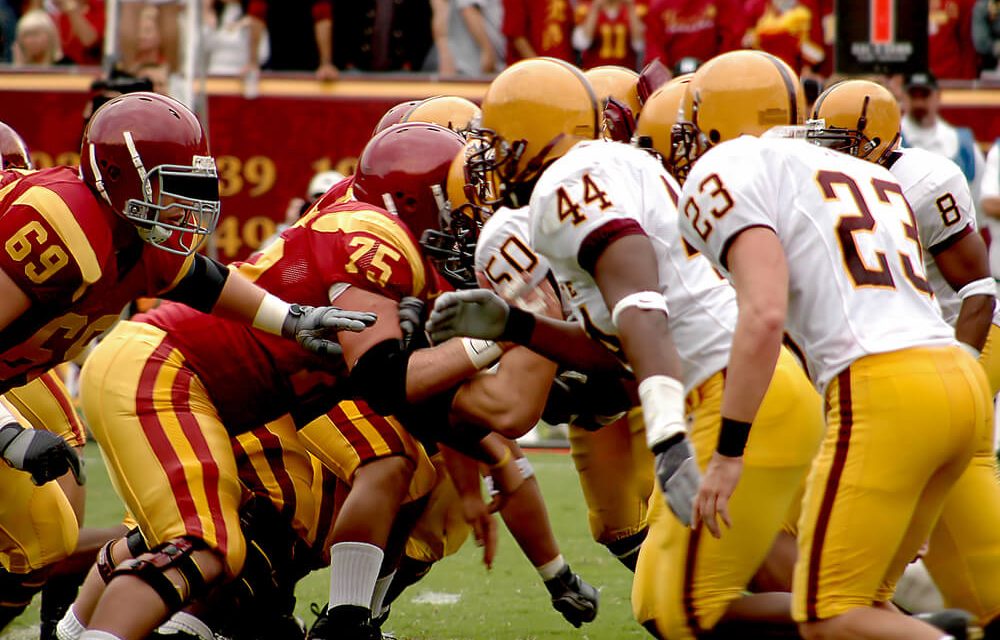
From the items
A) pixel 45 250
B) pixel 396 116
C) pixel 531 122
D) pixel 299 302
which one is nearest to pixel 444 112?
pixel 396 116

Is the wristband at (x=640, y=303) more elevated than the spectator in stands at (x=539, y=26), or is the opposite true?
the wristband at (x=640, y=303)

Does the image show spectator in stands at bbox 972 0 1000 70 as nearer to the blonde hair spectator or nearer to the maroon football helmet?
the maroon football helmet

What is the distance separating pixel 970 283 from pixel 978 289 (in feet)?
0.12

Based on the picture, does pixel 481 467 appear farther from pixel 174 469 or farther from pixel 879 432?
pixel 879 432

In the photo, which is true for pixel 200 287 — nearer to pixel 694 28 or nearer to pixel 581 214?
pixel 581 214

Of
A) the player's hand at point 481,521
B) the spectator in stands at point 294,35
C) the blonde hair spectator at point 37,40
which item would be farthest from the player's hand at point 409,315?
the blonde hair spectator at point 37,40

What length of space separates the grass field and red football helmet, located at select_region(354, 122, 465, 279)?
1.37m

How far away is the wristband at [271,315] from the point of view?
438cm

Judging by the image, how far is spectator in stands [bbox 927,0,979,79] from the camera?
10.9m

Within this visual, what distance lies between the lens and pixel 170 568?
3895 millimetres

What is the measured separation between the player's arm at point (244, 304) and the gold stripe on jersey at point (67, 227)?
1.54 ft

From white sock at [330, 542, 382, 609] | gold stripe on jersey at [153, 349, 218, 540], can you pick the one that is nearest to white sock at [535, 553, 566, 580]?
white sock at [330, 542, 382, 609]

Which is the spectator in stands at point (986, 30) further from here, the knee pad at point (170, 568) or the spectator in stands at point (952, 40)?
the knee pad at point (170, 568)

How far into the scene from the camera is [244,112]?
11.1 m
